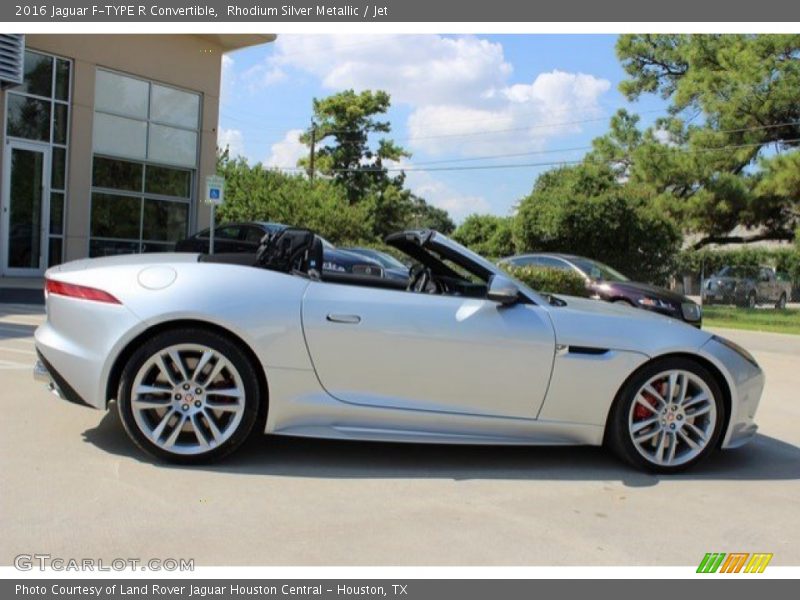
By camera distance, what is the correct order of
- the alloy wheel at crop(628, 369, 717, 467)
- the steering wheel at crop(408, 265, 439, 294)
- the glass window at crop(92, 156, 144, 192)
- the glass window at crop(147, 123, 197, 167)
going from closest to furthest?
the alloy wheel at crop(628, 369, 717, 467) < the steering wheel at crop(408, 265, 439, 294) < the glass window at crop(92, 156, 144, 192) < the glass window at crop(147, 123, 197, 167)

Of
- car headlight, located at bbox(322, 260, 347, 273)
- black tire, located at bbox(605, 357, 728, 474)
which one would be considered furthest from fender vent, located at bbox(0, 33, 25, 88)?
black tire, located at bbox(605, 357, 728, 474)

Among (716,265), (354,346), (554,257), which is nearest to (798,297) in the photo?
(716,265)

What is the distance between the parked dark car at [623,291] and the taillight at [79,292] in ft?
32.1

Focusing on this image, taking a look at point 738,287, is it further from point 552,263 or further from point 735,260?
point 552,263

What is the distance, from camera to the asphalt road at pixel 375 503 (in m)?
3.14

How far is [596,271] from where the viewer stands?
1451 centimetres

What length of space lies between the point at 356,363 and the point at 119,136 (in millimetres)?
16207

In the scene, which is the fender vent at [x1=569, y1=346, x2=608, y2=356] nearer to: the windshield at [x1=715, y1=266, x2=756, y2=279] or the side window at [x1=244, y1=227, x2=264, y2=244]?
the side window at [x1=244, y1=227, x2=264, y2=244]

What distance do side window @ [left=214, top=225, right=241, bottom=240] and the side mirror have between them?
39.8 ft

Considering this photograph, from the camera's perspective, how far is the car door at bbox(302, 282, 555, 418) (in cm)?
406

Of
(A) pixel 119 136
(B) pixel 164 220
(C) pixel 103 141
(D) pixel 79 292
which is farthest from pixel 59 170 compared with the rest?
(D) pixel 79 292

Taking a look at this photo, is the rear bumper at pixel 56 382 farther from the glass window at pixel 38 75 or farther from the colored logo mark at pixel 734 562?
the glass window at pixel 38 75

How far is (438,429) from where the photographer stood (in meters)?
4.16

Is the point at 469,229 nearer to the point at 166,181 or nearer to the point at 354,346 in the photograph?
the point at 166,181
